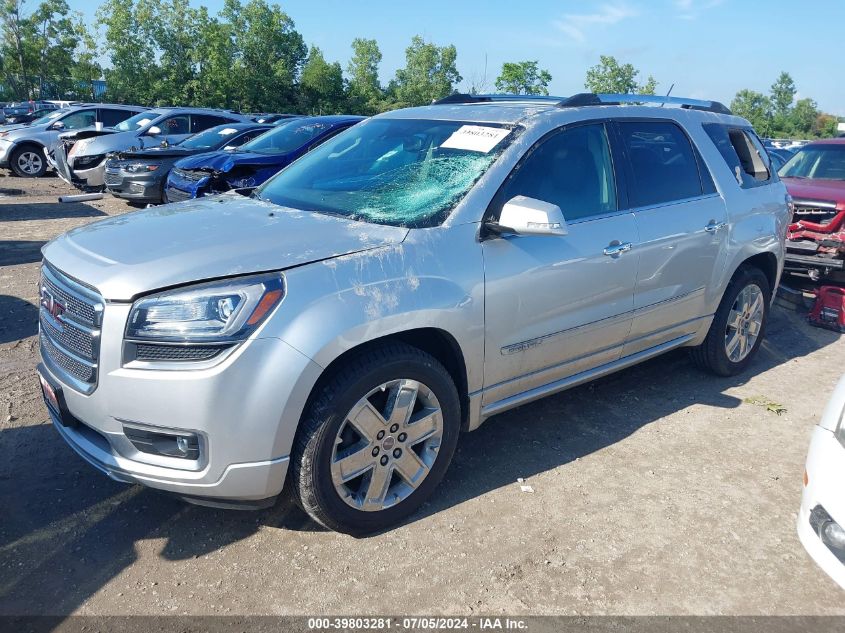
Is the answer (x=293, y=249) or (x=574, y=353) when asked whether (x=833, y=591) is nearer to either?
(x=574, y=353)

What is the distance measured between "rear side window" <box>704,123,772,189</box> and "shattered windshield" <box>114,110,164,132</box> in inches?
533

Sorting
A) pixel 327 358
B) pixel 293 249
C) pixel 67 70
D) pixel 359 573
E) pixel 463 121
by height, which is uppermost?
pixel 67 70

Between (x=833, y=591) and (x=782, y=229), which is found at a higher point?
(x=782, y=229)

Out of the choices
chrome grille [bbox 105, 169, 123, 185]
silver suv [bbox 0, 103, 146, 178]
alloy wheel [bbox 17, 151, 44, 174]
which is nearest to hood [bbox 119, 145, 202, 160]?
chrome grille [bbox 105, 169, 123, 185]

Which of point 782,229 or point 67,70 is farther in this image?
point 67,70

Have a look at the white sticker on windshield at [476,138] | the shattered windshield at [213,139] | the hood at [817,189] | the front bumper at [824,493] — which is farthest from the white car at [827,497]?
the shattered windshield at [213,139]

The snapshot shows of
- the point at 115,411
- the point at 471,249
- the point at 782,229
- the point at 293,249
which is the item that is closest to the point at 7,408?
the point at 115,411

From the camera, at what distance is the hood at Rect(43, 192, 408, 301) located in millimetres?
2662

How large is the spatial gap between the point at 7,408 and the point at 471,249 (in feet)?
9.69

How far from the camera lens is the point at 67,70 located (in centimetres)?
5019

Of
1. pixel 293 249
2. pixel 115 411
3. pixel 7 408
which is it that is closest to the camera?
pixel 115 411

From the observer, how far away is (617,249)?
376 centimetres

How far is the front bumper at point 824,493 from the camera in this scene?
2.54 metres

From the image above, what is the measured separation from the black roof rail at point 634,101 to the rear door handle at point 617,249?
2.69 feet
